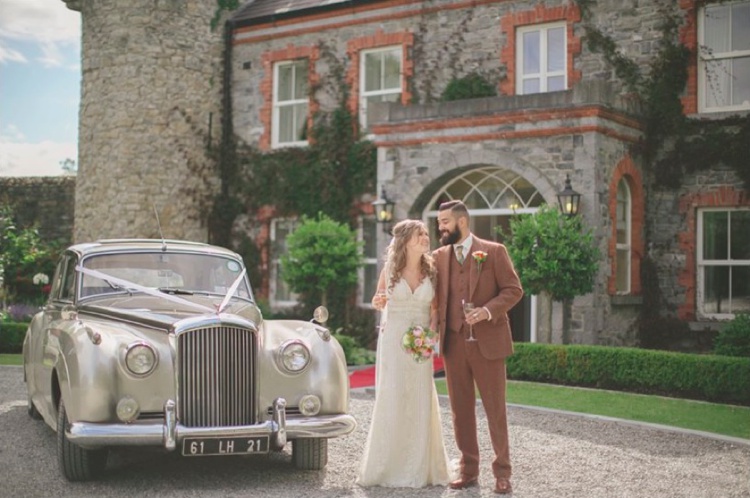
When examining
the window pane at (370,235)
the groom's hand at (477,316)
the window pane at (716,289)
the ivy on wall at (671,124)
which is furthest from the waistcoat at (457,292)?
the window pane at (370,235)

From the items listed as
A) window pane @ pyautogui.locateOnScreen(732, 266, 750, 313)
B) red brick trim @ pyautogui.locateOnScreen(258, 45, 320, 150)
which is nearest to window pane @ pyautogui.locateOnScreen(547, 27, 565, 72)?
window pane @ pyautogui.locateOnScreen(732, 266, 750, 313)

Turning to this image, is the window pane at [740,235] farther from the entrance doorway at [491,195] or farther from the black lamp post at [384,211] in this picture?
the black lamp post at [384,211]

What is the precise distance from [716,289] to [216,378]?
1094 centimetres

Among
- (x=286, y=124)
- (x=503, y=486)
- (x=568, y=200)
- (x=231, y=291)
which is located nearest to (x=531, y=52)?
(x=568, y=200)

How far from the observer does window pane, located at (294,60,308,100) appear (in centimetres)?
1942

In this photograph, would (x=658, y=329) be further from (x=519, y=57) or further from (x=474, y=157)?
(x=519, y=57)

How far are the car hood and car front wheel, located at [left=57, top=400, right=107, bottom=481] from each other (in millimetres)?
774

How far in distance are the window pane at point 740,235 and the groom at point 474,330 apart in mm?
9659

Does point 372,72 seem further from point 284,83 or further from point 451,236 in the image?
point 451,236

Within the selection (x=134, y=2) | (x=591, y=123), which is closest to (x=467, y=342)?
(x=591, y=123)

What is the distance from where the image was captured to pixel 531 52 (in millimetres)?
16656

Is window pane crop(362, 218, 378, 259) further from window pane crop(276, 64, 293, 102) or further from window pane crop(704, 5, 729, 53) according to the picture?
window pane crop(704, 5, 729, 53)

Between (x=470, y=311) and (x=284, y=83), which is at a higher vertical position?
(x=284, y=83)

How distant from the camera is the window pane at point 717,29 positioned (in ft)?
49.3
